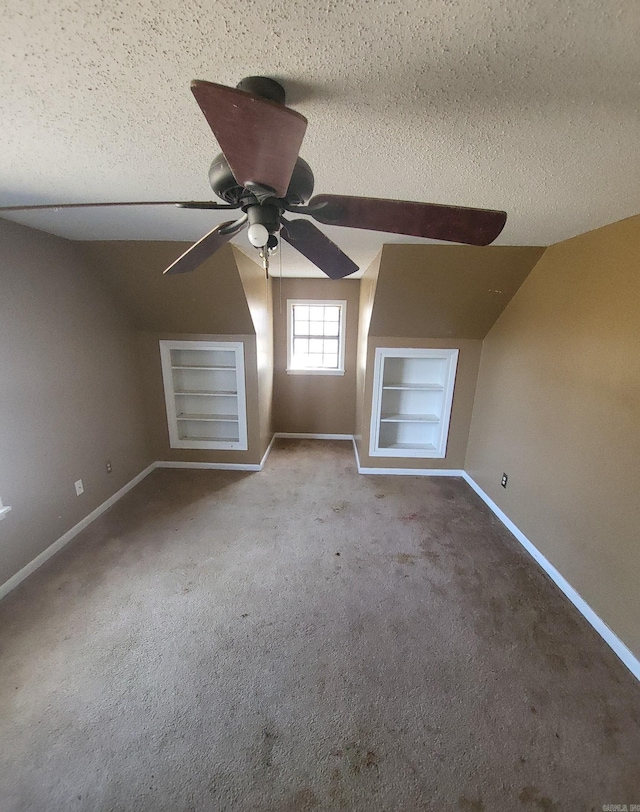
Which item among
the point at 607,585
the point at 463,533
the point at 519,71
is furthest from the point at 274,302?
the point at 607,585

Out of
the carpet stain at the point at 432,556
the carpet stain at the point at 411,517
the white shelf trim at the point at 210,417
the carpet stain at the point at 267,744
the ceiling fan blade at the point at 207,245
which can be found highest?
the ceiling fan blade at the point at 207,245

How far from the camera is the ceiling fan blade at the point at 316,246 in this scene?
1174 millimetres

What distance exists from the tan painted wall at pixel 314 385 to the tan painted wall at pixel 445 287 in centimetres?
129

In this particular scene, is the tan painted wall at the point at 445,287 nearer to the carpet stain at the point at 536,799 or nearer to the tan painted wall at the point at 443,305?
the tan painted wall at the point at 443,305

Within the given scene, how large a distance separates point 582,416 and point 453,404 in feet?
5.02

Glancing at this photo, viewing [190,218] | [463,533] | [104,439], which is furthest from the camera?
[104,439]

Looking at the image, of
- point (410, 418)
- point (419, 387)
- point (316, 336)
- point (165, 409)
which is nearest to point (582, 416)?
point (419, 387)

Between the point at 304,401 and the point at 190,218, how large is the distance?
9.81 feet

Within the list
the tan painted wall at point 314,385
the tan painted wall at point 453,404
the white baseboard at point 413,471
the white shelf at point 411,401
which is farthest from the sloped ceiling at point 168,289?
the white baseboard at point 413,471

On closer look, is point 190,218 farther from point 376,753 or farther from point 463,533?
point 463,533

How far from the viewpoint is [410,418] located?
3771 millimetres

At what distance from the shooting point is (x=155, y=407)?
11.9ft

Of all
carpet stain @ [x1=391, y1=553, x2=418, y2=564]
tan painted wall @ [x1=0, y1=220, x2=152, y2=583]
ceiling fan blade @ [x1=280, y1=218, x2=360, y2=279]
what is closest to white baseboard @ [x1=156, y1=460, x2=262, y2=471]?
tan painted wall @ [x1=0, y1=220, x2=152, y2=583]

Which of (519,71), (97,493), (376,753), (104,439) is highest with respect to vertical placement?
(519,71)
